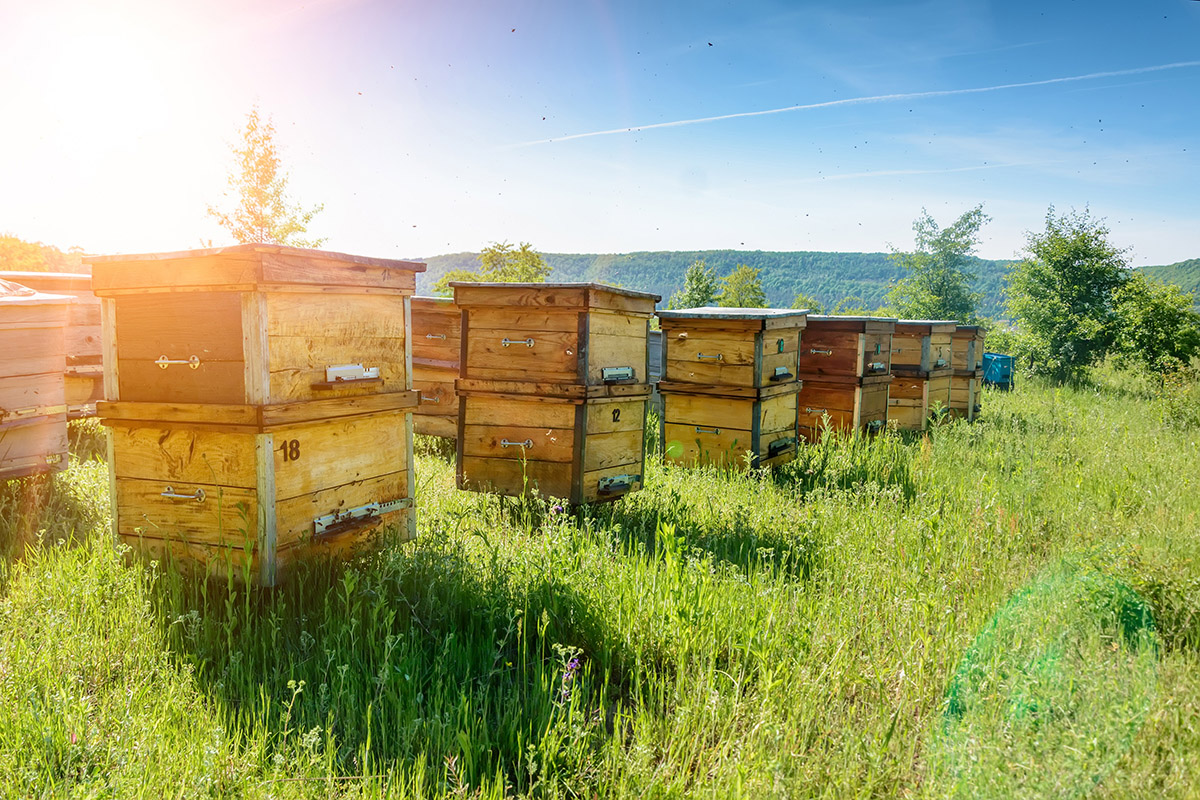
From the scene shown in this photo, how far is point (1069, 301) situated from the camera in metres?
24.8

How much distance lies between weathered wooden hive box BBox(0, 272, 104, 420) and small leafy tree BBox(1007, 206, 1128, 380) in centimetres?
2596

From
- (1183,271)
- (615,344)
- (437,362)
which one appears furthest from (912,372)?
(1183,271)

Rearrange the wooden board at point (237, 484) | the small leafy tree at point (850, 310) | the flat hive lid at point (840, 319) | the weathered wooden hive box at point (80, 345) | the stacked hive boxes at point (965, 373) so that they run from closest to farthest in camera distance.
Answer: the wooden board at point (237, 484) → the weathered wooden hive box at point (80, 345) → the flat hive lid at point (840, 319) → the small leafy tree at point (850, 310) → the stacked hive boxes at point (965, 373)

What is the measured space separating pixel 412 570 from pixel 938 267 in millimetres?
72098

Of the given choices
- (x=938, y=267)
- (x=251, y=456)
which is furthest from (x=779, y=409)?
(x=938, y=267)

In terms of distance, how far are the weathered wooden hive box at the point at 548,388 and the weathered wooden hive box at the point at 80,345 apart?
14.7 ft

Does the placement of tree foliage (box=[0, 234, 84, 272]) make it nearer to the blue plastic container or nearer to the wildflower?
the blue plastic container

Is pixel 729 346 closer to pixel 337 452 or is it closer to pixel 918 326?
pixel 337 452

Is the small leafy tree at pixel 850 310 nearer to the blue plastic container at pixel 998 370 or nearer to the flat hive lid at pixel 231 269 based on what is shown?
the blue plastic container at pixel 998 370

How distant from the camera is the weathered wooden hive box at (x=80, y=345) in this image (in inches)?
282

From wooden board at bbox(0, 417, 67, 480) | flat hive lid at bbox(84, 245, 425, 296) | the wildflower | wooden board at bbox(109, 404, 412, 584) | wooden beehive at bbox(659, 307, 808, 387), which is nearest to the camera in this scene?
the wildflower

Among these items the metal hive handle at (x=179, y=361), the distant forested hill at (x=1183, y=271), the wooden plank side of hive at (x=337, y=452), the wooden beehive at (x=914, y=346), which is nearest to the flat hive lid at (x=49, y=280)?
the metal hive handle at (x=179, y=361)

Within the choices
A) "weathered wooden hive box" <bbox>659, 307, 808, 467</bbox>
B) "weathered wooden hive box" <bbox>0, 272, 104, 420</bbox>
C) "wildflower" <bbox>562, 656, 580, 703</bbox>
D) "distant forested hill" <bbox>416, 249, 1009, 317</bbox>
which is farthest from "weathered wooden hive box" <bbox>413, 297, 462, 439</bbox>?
"distant forested hill" <bbox>416, 249, 1009, 317</bbox>

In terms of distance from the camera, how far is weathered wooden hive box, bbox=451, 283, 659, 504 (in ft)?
16.3
